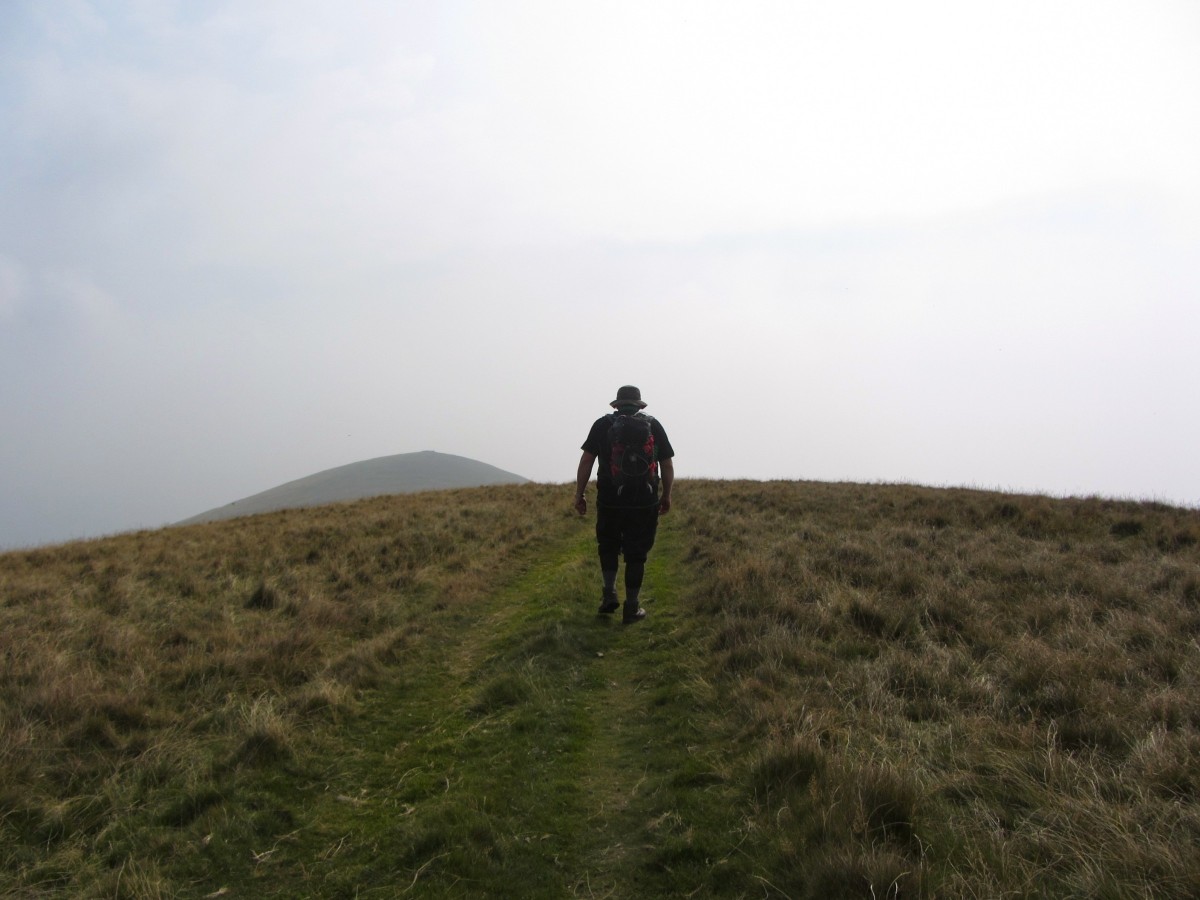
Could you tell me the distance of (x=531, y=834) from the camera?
4.25 m

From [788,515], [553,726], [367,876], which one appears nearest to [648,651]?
[553,726]

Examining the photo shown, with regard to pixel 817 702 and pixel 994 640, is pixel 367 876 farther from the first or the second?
pixel 994 640

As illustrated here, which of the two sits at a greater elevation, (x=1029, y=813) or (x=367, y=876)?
(x=1029, y=813)

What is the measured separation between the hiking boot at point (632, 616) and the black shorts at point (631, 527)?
66 cm

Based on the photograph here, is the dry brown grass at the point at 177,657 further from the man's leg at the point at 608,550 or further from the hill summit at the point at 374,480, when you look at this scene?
the hill summit at the point at 374,480

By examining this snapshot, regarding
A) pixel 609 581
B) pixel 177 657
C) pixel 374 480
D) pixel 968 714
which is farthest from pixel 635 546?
pixel 374 480

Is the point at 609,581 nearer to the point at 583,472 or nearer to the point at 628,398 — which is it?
the point at 583,472

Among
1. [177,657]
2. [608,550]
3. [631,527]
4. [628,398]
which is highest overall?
[628,398]

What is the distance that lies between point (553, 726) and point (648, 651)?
6.89 ft

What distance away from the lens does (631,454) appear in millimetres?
8539

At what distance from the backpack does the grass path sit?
187 cm

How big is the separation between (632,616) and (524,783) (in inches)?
162

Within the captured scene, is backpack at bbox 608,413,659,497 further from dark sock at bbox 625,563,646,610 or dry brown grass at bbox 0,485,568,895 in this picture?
dry brown grass at bbox 0,485,568,895

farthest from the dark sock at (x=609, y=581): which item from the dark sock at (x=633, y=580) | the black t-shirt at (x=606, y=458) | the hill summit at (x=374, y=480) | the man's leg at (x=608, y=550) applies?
the hill summit at (x=374, y=480)
